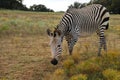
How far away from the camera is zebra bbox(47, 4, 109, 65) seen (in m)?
9.38

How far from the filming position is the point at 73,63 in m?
9.59

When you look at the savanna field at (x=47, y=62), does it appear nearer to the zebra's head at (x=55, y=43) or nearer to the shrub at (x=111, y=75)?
the shrub at (x=111, y=75)

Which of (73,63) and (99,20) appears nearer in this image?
(73,63)

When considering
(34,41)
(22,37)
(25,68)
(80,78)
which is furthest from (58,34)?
(22,37)

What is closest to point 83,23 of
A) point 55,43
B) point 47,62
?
point 47,62

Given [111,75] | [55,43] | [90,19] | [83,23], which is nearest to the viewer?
[111,75]

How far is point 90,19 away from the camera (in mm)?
11406

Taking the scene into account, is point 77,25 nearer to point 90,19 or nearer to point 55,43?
point 90,19

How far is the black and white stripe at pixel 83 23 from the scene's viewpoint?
1039 centimetres

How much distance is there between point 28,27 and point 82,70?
12.2 metres

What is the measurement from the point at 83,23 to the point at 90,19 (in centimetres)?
44

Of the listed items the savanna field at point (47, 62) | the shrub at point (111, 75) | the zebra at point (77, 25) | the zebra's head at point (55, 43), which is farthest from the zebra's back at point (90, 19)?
the shrub at point (111, 75)

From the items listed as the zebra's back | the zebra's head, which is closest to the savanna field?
the zebra's head

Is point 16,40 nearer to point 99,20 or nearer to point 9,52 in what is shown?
point 9,52
